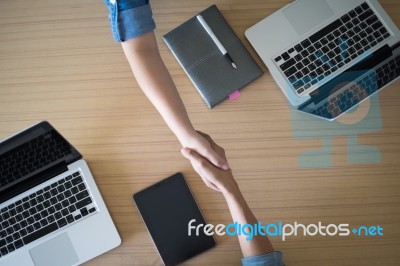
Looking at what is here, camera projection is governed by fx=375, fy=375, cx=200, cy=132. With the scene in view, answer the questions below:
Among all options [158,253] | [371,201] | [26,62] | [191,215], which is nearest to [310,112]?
[371,201]

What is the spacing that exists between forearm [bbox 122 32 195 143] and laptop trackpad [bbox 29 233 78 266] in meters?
0.36

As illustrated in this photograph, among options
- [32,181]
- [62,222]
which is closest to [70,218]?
[62,222]

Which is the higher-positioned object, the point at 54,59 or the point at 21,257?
the point at 54,59

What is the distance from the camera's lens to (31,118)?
97cm

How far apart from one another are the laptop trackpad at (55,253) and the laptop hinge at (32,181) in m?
0.14

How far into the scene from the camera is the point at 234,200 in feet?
2.76

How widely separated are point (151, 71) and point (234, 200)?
36 cm

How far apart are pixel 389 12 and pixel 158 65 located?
2.08ft

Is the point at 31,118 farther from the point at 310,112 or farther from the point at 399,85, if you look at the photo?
the point at 399,85

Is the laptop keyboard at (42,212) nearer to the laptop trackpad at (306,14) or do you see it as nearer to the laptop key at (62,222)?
the laptop key at (62,222)

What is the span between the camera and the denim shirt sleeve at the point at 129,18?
841 millimetres

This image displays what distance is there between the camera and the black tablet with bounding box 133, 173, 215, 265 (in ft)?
2.86

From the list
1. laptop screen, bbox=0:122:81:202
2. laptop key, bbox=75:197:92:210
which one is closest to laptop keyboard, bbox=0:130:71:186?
laptop screen, bbox=0:122:81:202

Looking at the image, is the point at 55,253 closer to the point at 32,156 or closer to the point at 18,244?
the point at 18,244
